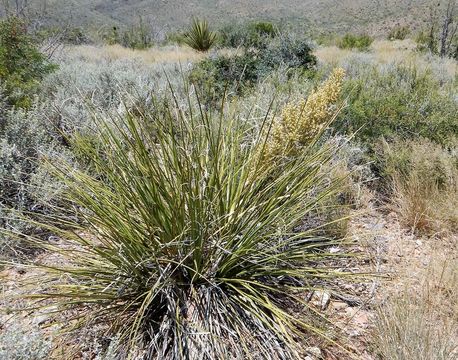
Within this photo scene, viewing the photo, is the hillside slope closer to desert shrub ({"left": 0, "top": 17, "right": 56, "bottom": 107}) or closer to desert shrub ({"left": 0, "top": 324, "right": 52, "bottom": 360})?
desert shrub ({"left": 0, "top": 17, "right": 56, "bottom": 107})

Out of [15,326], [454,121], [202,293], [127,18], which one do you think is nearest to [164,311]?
[202,293]

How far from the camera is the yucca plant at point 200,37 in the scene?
33.6 ft

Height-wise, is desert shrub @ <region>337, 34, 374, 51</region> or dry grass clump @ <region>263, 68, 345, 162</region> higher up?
dry grass clump @ <region>263, 68, 345, 162</region>

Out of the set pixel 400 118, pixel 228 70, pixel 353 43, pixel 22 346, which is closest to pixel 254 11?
pixel 353 43

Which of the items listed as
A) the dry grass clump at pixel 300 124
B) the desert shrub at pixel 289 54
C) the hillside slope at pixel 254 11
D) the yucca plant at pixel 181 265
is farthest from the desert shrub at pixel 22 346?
the hillside slope at pixel 254 11

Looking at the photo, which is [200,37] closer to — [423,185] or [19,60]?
[19,60]

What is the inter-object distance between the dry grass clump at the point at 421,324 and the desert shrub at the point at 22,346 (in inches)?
53.3

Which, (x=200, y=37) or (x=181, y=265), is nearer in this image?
(x=181, y=265)

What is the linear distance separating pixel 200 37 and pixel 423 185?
8.89 metres

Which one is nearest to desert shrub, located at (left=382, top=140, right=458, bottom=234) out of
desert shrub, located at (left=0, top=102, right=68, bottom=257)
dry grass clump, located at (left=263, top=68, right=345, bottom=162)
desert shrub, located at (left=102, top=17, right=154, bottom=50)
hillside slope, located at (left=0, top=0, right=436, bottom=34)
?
dry grass clump, located at (left=263, top=68, right=345, bottom=162)

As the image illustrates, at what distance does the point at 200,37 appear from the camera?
10.3 metres

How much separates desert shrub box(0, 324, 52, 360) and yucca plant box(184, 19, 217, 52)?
1000 cm

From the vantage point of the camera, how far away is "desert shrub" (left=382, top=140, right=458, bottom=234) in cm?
254

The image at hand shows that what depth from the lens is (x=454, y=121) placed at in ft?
12.3
